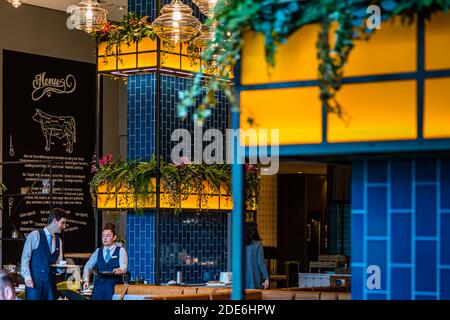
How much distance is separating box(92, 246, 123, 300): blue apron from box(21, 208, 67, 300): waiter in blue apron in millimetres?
439

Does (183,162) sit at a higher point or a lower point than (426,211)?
higher

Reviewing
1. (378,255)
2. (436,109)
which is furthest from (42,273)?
(436,109)

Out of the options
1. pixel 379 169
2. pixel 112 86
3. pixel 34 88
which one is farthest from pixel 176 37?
pixel 112 86

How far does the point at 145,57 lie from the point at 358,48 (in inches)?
292

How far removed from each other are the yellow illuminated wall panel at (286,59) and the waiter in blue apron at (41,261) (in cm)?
475

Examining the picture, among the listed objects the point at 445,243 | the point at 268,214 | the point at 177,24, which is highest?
the point at 177,24

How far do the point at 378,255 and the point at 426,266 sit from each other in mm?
286

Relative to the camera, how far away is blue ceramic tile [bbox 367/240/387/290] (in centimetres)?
567

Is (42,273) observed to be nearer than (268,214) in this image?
Yes

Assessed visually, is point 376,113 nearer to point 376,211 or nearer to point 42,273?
point 376,211

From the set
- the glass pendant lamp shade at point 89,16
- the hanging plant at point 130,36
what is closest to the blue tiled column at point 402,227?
the glass pendant lamp shade at point 89,16

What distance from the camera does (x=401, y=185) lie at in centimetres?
564

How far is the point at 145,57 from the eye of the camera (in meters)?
12.4

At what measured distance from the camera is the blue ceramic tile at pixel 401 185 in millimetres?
5625
